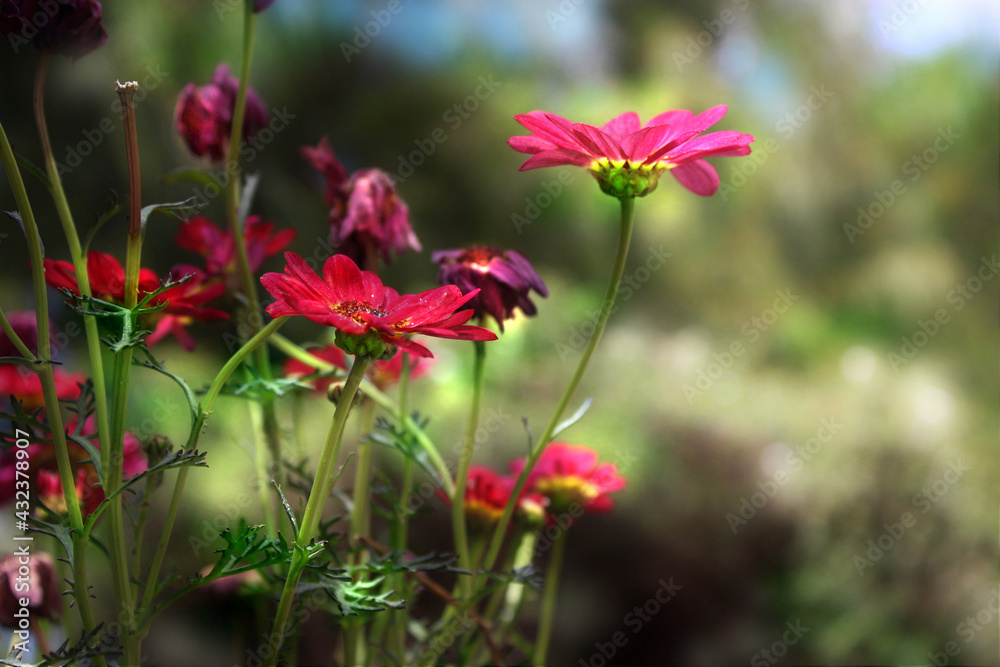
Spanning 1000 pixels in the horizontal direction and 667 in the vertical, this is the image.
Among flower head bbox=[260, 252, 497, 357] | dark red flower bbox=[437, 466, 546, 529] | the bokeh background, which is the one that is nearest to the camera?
flower head bbox=[260, 252, 497, 357]

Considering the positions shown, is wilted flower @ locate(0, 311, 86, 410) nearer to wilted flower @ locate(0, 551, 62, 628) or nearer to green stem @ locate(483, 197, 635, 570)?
wilted flower @ locate(0, 551, 62, 628)

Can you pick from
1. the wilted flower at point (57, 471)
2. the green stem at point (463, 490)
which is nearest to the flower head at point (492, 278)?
the green stem at point (463, 490)

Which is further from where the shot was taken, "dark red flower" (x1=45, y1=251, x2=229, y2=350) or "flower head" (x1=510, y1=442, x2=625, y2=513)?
"flower head" (x1=510, y1=442, x2=625, y2=513)

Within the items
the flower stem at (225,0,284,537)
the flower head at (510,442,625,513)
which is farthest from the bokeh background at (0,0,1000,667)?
the flower head at (510,442,625,513)

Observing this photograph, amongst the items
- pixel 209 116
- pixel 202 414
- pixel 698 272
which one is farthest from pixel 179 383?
pixel 698 272

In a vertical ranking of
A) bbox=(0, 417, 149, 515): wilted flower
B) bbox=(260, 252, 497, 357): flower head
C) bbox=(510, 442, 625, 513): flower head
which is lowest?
bbox=(0, 417, 149, 515): wilted flower

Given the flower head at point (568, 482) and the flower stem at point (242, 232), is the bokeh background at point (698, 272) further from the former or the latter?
the flower head at point (568, 482)
